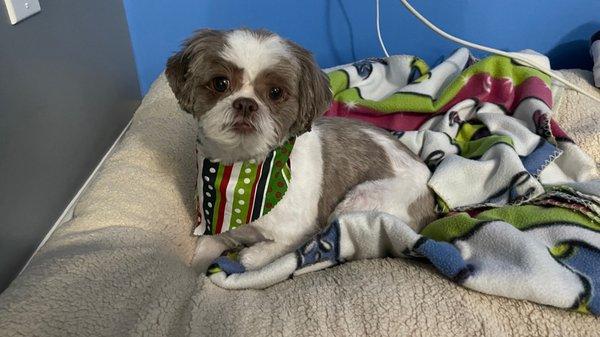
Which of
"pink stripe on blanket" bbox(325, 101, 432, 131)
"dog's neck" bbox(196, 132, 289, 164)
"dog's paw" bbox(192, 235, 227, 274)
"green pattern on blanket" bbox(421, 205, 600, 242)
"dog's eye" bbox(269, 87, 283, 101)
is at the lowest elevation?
"dog's paw" bbox(192, 235, 227, 274)

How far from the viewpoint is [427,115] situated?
2.38 metres

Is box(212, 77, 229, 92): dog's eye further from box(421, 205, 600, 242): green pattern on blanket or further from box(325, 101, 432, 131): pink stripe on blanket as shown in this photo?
box(325, 101, 432, 131): pink stripe on blanket

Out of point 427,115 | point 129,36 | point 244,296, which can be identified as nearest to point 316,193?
point 244,296

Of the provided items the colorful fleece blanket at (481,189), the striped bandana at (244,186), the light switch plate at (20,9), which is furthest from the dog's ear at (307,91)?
the light switch plate at (20,9)

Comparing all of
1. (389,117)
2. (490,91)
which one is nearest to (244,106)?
(389,117)

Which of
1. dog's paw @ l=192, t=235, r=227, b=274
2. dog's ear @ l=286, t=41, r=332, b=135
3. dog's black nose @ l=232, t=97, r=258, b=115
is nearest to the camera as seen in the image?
dog's black nose @ l=232, t=97, r=258, b=115

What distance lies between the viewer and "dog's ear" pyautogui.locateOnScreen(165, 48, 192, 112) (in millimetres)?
1499

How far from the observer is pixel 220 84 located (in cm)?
146

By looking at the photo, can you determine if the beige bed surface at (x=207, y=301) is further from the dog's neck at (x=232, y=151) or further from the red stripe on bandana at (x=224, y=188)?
the dog's neck at (x=232, y=151)

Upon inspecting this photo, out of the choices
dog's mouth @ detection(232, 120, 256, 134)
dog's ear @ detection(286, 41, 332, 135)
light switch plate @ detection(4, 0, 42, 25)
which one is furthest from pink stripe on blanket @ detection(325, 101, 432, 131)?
light switch plate @ detection(4, 0, 42, 25)

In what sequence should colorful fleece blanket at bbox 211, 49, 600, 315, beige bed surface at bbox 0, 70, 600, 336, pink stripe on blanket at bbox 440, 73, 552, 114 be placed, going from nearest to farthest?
beige bed surface at bbox 0, 70, 600, 336, colorful fleece blanket at bbox 211, 49, 600, 315, pink stripe on blanket at bbox 440, 73, 552, 114

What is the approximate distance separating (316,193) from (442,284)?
613 mm

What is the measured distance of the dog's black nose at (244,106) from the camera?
1.40m

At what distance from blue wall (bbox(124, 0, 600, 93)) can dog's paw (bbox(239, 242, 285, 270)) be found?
1420 millimetres
